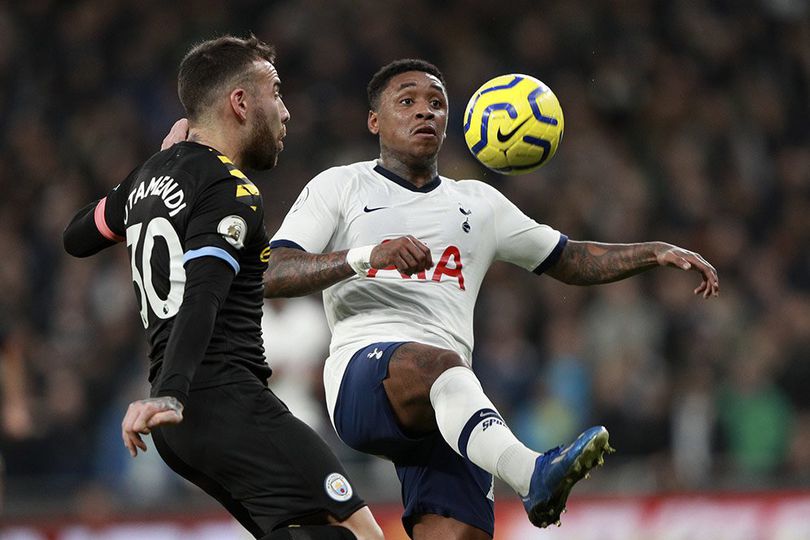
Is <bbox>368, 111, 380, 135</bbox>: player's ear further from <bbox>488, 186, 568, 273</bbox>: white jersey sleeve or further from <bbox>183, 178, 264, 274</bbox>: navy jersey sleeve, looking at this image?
<bbox>183, 178, 264, 274</bbox>: navy jersey sleeve

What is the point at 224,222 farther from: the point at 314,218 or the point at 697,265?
the point at 697,265

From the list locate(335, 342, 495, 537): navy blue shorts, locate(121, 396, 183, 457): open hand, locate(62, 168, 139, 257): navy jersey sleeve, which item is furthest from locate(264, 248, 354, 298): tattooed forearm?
locate(121, 396, 183, 457): open hand

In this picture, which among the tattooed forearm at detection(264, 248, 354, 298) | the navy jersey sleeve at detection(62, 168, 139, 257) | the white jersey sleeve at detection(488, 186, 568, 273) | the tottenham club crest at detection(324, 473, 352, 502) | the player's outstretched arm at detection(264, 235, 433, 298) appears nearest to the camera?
the tottenham club crest at detection(324, 473, 352, 502)

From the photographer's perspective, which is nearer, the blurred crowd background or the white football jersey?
the white football jersey

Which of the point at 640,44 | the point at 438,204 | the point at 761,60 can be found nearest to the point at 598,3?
the point at 640,44

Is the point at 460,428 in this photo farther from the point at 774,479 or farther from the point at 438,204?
the point at 774,479

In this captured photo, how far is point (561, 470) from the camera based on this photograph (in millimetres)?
4492

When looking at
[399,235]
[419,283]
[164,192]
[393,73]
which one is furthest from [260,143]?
[393,73]

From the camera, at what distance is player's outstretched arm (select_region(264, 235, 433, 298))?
181 inches

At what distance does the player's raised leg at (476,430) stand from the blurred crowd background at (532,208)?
4159 mm

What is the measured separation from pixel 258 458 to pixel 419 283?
1.51 meters

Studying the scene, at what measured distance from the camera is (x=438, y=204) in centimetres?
577

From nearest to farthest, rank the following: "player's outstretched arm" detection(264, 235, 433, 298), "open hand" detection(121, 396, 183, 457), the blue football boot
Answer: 1. "open hand" detection(121, 396, 183, 457)
2. the blue football boot
3. "player's outstretched arm" detection(264, 235, 433, 298)

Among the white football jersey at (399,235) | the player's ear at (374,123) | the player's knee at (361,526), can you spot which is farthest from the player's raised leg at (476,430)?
the player's ear at (374,123)
